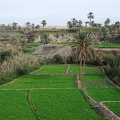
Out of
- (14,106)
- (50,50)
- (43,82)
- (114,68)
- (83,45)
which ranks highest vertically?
(83,45)

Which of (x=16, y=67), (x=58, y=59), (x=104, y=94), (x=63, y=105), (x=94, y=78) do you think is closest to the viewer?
(x=63, y=105)

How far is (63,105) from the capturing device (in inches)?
934

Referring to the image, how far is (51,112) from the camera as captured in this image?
71.8ft

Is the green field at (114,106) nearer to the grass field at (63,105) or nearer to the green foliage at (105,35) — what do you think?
the grass field at (63,105)

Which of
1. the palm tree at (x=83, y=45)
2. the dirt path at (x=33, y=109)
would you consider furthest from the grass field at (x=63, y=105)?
the palm tree at (x=83, y=45)

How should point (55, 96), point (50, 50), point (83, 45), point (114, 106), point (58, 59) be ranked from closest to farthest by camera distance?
point (114, 106) → point (55, 96) → point (83, 45) → point (58, 59) → point (50, 50)

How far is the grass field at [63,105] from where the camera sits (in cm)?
2100

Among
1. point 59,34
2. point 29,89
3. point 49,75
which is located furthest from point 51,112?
point 59,34

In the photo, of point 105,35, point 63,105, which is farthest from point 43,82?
point 105,35

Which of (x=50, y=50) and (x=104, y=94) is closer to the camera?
(x=104, y=94)

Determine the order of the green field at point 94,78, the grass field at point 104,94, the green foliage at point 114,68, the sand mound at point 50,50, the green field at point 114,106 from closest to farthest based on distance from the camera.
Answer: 1. the green field at point 114,106
2. the grass field at point 104,94
3. the green field at point 94,78
4. the green foliage at point 114,68
5. the sand mound at point 50,50

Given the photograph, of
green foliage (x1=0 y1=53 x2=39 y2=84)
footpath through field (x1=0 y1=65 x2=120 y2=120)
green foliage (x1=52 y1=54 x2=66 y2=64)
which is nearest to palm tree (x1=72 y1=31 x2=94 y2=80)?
footpath through field (x1=0 y1=65 x2=120 y2=120)

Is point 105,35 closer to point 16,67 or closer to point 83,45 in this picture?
point 16,67

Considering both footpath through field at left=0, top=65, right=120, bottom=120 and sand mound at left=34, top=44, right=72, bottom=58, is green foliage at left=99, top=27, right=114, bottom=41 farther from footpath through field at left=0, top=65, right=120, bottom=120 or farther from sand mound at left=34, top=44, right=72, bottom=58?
footpath through field at left=0, top=65, right=120, bottom=120
